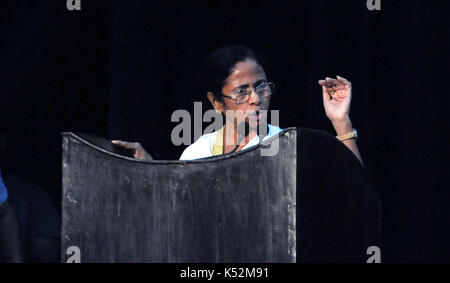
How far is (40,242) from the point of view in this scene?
2.29 metres

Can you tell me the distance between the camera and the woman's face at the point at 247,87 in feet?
6.45

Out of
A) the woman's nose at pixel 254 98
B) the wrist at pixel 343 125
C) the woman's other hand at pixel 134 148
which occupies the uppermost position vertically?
the woman's nose at pixel 254 98

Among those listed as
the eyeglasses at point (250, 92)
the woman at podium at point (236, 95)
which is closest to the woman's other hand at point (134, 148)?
the woman at podium at point (236, 95)

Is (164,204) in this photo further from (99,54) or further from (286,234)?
(99,54)

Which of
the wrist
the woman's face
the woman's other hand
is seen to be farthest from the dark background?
the woman's other hand

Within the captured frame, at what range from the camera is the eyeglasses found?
1973 millimetres

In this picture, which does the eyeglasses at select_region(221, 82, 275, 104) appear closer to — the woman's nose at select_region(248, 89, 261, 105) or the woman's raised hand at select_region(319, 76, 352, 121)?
the woman's nose at select_region(248, 89, 261, 105)

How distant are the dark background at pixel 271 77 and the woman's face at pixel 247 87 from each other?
1.35 feet

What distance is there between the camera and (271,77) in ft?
8.13

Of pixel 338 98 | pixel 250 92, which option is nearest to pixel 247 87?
pixel 250 92

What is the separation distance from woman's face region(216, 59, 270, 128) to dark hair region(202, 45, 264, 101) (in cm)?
2

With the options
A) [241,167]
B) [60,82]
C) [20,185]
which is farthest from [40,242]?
[241,167]

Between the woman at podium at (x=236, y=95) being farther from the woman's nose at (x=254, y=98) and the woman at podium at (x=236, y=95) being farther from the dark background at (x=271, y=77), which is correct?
the dark background at (x=271, y=77)

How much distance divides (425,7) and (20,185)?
4.67ft
